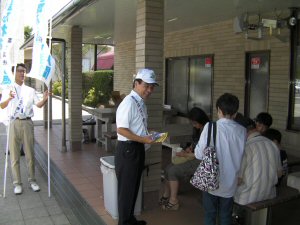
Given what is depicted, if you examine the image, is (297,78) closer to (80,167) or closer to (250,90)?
(250,90)

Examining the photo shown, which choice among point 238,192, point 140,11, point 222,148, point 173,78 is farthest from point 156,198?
point 173,78

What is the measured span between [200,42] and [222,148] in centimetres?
613

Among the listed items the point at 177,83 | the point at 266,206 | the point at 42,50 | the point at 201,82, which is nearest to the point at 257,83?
the point at 201,82

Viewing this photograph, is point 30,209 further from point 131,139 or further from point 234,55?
point 234,55

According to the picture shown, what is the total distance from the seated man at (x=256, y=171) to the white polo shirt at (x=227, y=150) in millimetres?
214

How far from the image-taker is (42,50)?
18.1 ft

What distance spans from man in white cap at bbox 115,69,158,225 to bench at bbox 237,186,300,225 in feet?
3.65

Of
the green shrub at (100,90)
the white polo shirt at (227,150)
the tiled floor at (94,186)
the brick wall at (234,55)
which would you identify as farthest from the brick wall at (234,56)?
the green shrub at (100,90)

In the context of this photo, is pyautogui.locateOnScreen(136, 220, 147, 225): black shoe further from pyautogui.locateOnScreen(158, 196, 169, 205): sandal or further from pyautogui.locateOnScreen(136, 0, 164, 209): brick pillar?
pyautogui.locateOnScreen(158, 196, 169, 205): sandal

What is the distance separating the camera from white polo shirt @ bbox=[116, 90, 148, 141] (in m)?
3.74

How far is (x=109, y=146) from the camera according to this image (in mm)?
8375

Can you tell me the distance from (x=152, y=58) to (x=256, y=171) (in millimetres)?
1774

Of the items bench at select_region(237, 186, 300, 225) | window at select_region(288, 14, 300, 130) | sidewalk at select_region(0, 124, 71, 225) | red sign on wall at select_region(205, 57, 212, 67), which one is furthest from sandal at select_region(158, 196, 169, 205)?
red sign on wall at select_region(205, 57, 212, 67)

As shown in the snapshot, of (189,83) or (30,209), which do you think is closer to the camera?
(30,209)
